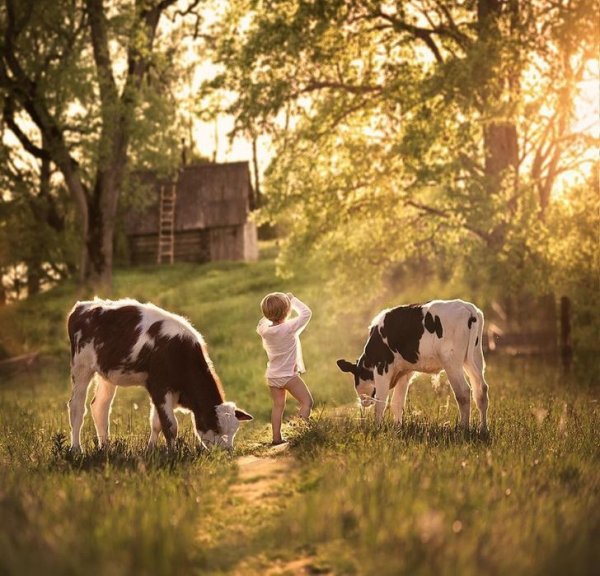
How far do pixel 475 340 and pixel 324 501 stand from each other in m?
5.06

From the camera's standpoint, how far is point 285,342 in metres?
10.0

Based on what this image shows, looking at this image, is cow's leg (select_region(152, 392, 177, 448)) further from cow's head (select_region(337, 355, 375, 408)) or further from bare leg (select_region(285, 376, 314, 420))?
cow's head (select_region(337, 355, 375, 408))

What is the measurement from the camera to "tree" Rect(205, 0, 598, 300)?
19297 mm

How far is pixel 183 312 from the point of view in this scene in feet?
111

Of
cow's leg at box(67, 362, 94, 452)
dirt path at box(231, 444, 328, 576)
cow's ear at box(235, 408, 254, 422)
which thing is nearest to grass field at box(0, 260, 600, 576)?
dirt path at box(231, 444, 328, 576)

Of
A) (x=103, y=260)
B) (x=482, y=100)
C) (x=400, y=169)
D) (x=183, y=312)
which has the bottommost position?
(x=183, y=312)

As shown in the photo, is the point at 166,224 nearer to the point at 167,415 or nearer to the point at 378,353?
the point at 378,353

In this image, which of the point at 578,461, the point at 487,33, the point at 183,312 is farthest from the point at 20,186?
→ the point at 578,461

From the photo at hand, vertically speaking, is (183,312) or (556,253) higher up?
(556,253)

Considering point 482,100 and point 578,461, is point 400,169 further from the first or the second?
point 578,461

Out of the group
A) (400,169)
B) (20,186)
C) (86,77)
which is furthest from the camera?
(20,186)

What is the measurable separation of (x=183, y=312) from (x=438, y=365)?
23856 mm

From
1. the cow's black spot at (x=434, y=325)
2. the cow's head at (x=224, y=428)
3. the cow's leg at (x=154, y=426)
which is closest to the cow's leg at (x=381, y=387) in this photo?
the cow's black spot at (x=434, y=325)

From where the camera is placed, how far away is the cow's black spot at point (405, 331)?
10664 millimetres
